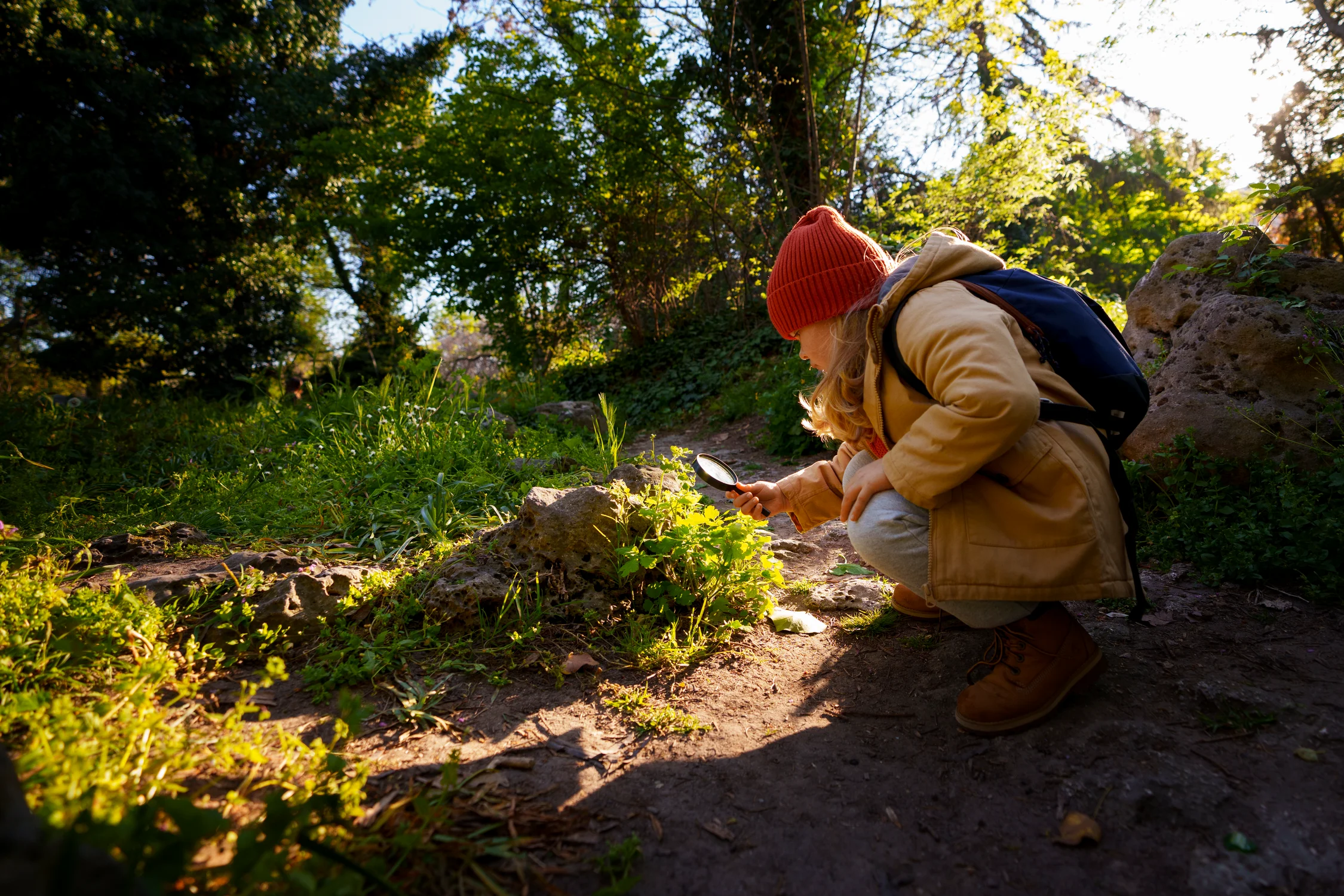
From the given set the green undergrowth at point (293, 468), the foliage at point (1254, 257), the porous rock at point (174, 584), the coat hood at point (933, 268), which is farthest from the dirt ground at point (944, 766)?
the foliage at point (1254, 257)

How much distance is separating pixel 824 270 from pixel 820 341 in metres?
0.24

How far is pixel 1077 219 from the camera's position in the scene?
1521 cm

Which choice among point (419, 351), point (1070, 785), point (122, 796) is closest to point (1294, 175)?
point (1070, 785)

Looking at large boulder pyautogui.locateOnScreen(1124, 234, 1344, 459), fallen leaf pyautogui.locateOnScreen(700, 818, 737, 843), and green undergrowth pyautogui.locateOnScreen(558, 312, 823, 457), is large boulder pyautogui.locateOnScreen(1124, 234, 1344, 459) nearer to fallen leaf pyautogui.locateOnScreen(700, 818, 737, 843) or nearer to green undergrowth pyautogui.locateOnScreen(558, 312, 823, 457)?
fallen leaf pyautogui.locateOnScreen(700, 818, 737, 843)

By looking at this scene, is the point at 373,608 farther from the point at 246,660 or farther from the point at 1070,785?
the point at 1070,785

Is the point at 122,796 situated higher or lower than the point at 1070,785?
higher

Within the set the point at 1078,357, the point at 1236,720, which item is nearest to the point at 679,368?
the point at 1078,357

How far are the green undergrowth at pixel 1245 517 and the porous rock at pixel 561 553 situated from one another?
2.30m

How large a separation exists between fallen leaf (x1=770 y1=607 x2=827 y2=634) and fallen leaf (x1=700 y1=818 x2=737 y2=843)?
1.13m

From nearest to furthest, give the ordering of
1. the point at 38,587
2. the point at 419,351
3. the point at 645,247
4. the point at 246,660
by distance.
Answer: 1. the point at 38,587
2. the point at 246,660
3. the point at 645,247
4. the point at 419,351

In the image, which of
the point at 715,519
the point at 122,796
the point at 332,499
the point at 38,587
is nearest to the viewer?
the point at 122,796

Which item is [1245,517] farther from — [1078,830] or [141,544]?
[141,544]

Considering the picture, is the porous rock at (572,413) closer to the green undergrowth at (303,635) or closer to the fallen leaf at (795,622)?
→ the green undergrowth at (303,635)

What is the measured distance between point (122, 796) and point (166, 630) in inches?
42.4
